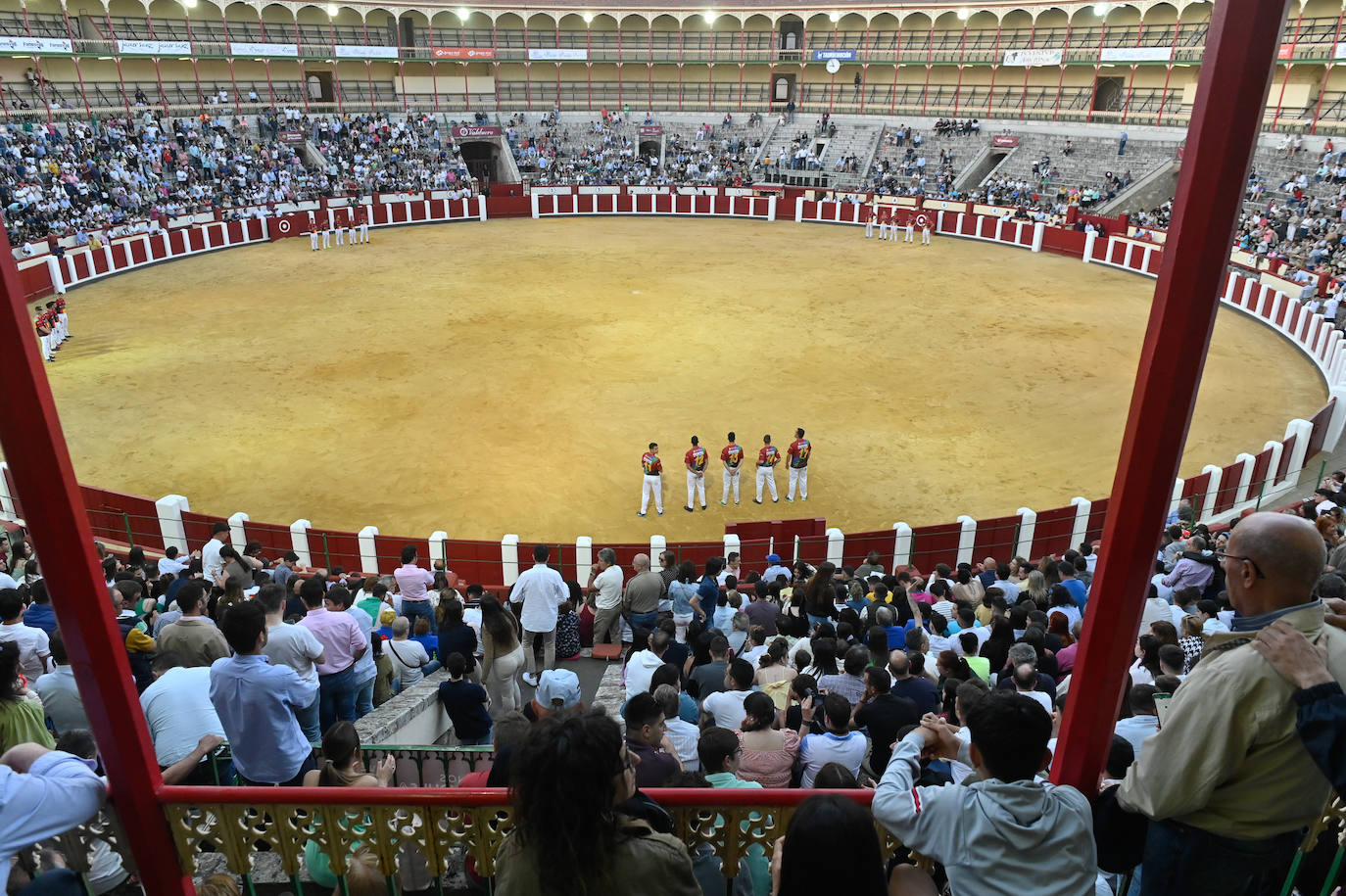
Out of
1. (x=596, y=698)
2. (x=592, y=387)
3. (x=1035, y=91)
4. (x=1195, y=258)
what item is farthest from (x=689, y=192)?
(x=1195, y=258)

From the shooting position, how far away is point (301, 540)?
10508 mm

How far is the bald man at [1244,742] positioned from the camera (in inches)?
89.0

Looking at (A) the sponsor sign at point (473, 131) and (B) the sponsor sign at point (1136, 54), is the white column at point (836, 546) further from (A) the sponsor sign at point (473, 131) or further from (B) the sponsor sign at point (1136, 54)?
(A) the sponsor sign at point (473, 131)

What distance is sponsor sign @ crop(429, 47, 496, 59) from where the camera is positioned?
46344 mm

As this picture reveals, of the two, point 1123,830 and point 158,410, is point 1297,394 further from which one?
point 158,410

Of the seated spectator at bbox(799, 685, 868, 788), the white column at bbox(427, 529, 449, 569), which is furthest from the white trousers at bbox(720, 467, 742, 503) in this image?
the seated spectator at bbox(799, 685, 868, 788)

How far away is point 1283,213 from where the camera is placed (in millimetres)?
27531

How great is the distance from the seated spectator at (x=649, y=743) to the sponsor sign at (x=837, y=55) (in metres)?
50.4

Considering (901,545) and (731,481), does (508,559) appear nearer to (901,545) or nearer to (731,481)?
(731,481)

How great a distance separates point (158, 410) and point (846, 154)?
3557cm

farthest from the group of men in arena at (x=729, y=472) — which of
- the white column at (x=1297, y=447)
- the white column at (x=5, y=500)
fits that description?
the white column at (x=5, y=500)

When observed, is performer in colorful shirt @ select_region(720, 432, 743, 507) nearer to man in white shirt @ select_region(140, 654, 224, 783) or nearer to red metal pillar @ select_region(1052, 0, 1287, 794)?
man in white shirt @ select_region(140, 654, 224, 783)

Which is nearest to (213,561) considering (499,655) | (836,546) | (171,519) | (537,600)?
(171,519)

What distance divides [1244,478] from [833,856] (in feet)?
40.7
